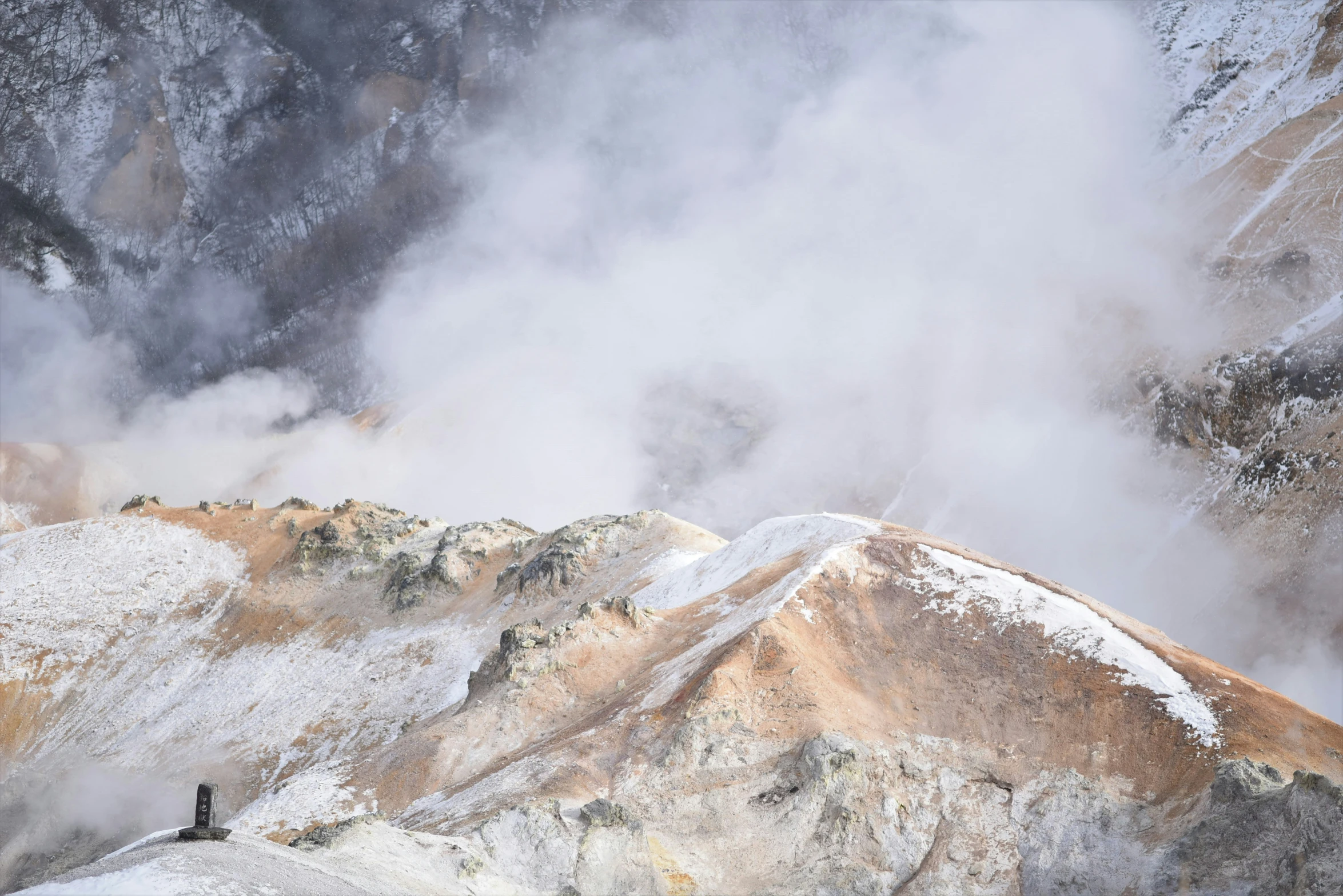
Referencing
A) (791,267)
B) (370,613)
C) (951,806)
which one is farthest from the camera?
(791,267)

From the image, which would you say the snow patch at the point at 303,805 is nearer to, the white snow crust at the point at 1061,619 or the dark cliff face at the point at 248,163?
the white snow crust at the point at 1061,619

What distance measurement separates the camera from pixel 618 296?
484ft

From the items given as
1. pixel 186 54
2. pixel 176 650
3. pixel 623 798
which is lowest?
pixel 623 798

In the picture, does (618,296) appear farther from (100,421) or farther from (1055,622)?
(1055,622)

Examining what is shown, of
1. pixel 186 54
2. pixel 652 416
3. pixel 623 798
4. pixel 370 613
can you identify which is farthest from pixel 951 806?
pixel 186 54

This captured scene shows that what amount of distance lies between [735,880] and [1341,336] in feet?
233

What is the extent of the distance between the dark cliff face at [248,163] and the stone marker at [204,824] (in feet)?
415

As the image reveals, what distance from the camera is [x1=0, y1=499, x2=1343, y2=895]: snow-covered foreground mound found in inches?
829

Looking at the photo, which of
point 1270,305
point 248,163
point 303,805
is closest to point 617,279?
point 248,163

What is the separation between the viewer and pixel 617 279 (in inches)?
5876

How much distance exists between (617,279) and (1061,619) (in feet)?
411

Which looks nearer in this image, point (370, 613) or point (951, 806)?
point (951, 806)

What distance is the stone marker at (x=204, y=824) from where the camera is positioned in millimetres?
15516

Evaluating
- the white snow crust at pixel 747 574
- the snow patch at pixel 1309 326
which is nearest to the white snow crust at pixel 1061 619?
the white snow crust at pixel 747 574
